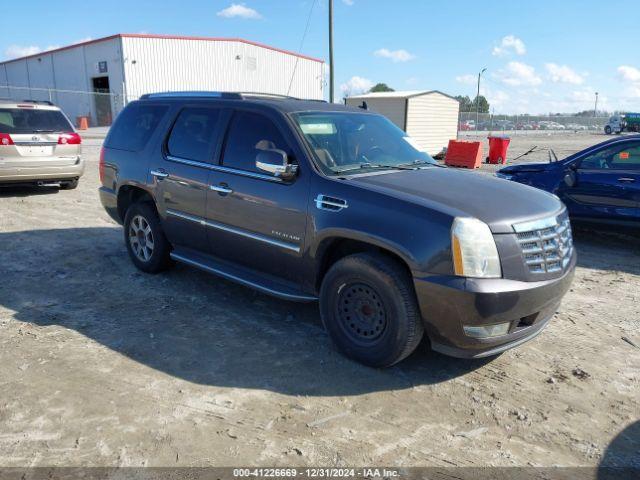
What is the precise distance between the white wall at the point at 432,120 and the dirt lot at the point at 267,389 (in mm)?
14162

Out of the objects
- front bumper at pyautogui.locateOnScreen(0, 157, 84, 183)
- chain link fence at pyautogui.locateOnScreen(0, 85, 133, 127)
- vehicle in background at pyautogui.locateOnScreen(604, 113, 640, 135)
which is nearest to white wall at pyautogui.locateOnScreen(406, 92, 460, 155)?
front bumper at pyautogui.locateOnScreen(0, 157, 84, 183)

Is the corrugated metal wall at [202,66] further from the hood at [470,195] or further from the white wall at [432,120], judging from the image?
the hood at [470,195]

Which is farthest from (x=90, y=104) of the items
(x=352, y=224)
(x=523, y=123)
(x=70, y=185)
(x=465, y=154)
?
(x=523, y=123)

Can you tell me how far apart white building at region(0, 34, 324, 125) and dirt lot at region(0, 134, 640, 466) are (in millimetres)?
28341

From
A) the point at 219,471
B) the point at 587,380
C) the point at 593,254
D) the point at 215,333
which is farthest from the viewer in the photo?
the point at 593,254

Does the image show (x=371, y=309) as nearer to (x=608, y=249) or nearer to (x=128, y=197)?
(x=128, y=197)

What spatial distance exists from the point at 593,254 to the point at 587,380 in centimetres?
387

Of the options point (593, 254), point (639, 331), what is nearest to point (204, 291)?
point (639, 331)

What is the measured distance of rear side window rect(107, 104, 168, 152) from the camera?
17.7ft

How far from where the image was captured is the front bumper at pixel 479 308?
3.08 metres

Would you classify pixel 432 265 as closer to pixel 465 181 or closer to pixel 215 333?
pixel 465 181

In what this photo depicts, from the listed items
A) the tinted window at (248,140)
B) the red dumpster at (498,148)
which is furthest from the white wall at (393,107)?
the tinted window at (248,140)

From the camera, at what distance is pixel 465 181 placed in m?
3.97

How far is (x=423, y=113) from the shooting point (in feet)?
62.6
